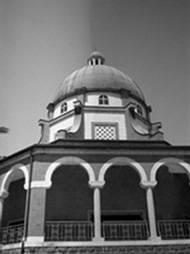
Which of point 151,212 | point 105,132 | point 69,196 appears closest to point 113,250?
point 151,212

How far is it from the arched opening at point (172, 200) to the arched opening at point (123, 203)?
0.86 meters

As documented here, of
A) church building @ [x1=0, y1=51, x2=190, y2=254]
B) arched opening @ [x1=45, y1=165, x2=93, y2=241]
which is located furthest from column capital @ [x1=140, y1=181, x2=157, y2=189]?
arched opening @ [x1=45, y1=165, x2=93, y2=241]

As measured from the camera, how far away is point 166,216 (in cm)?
1544

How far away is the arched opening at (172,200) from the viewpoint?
14.6m

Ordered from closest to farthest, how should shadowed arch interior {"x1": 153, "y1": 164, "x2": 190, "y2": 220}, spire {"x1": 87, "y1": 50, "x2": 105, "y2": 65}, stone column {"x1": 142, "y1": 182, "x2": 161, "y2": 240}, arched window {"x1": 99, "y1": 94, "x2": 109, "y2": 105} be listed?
1. stone column {"x1": 142, "y1": 182, "x2": 161, "y2": 240}
2. shadowed arch interior {"x1": 153, "y1": 164, "x2": 190, "y2": 220}
3. arched window {"x1": 99, "y1": 94, "x2": 109, "y2": 105}
4. spire {"x1": 87, "y1": 50, "x2": 105, "y2": 65}

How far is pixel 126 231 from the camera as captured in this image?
14000 millimetres

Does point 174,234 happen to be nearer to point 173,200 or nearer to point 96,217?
point 173,200

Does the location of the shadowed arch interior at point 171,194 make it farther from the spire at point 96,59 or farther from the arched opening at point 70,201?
the spire at point 96,59

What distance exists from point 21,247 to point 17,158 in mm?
4219

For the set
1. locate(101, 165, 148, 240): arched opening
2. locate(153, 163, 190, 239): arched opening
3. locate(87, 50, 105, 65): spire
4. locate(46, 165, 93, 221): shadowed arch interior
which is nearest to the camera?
locate(101, 165, 148, 240): arched opening

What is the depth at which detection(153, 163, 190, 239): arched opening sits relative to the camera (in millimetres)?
14633

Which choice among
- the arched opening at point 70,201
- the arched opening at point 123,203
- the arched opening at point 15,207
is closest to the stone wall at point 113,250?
the arched opening at point 123,203

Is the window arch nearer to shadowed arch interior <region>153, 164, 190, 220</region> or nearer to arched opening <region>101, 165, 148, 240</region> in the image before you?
arched opening <region>101, 165, 148, 240</region>

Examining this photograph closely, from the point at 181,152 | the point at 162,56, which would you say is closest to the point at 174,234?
the point at 181,152
